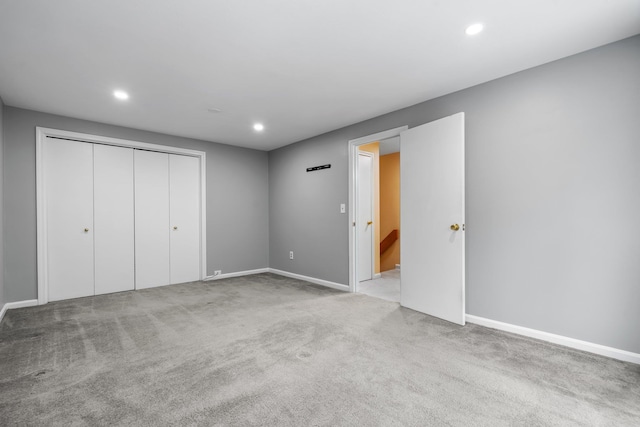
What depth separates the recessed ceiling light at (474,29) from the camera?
209 centimetres

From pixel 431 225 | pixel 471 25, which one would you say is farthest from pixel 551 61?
pixel 431 225

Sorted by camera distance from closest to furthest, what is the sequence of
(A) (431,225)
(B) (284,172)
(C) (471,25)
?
1. (C) (471,25)
2. (A) (431,225)
3. (B) (284,172)

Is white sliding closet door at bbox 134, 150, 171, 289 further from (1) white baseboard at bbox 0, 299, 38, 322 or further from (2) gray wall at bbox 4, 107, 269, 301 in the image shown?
(1) white baseboard at bbox 0, 299, 38, 322

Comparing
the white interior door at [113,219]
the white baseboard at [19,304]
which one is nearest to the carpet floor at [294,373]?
the white baseboard at [19,304]

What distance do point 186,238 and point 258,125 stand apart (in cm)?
231

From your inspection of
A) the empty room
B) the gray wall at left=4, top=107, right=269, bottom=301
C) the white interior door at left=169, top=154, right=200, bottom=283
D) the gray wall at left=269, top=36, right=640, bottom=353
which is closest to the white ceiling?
the empty room

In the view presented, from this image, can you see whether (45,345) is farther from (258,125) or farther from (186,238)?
(258,125)

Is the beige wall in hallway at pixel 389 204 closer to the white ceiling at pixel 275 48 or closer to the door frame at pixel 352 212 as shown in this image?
the door frame at pixel 352 212

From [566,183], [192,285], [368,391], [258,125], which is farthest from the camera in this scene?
[192,285]

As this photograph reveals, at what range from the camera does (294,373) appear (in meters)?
2.07

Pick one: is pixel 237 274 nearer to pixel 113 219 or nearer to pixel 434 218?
pixel 113 219

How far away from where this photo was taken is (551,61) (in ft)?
8.41

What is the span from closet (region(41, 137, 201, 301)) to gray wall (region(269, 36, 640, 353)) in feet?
13.3

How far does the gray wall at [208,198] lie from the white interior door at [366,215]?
2.03 m
